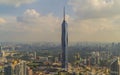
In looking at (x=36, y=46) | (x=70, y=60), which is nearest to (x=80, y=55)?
(x=70, y=60)

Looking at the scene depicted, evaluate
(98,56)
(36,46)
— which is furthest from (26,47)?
(98,56)

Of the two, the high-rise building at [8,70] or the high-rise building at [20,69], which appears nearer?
the high-rise building at [8,70]

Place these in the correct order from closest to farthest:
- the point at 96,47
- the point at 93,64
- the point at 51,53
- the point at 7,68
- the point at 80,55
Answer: the point at 7,68, the point at 93,64, the point at 80,55, the point at 51,53, the point at 96,47

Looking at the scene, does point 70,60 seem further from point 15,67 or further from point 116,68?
point 116,68

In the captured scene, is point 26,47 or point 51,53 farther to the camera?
point 26,47

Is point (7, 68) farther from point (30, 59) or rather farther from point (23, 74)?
point (30, 59)

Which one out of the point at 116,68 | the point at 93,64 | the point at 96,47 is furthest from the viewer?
the point at 96,47

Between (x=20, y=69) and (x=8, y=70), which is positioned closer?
(x=8, y=70)

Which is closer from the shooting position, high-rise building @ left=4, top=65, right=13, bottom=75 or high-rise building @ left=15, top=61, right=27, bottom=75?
high-rise building @ left=4, top=65, right=13, bottom=75

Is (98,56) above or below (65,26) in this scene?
below
